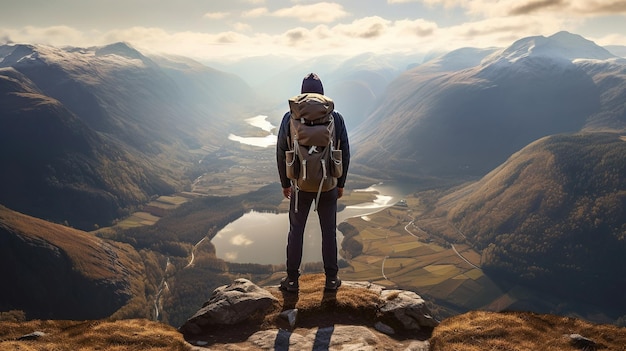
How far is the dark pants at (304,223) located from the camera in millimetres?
15406

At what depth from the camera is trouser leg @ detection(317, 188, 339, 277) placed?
15.4 meters

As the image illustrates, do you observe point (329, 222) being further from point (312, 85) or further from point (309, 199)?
point (312, 85)

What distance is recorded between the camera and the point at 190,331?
1469cm

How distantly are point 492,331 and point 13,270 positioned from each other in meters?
227

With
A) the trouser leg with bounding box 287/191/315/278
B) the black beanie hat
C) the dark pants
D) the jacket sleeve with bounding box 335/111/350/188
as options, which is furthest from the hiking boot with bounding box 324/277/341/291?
the black beanie hat

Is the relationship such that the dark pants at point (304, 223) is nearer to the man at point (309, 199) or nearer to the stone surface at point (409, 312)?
the man at point (309, 199)

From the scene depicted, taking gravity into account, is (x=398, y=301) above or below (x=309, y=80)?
below

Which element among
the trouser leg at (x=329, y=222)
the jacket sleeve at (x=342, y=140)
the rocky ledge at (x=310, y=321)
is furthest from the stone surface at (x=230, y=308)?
the jacket sleeve at (x=342, y=140)

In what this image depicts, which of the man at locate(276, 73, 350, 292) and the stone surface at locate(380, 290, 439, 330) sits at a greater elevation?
the man at locate(276, 73, 350, 292)

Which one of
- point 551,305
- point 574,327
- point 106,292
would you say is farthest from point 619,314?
point 106,292

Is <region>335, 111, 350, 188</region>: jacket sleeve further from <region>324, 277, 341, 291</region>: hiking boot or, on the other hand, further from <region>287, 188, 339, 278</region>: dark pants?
<region>324, 277, 341, 291</region>: hiking boot

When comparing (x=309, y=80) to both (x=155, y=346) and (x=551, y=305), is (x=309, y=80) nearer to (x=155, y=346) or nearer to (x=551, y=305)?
(x=155, y=346)

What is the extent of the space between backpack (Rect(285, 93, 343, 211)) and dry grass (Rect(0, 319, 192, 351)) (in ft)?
23.4

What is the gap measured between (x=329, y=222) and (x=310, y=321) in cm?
387
